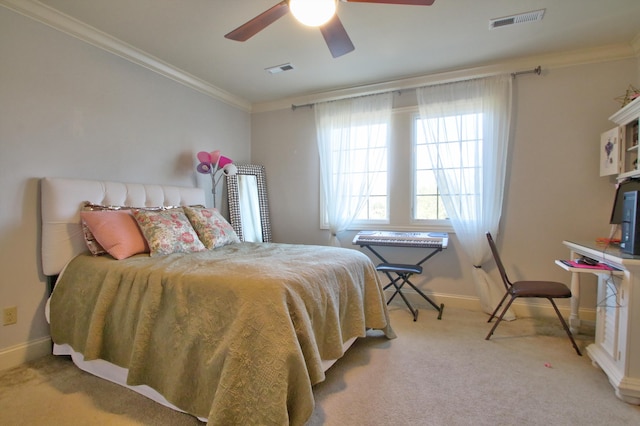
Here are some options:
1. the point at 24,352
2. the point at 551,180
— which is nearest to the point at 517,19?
the point at 551,180

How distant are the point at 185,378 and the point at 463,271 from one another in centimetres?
283

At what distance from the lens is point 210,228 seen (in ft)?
8.97

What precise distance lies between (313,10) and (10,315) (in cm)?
278

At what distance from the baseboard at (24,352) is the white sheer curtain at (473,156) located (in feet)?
11.9

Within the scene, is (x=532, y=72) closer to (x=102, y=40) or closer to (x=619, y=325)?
(x=619, y=325)

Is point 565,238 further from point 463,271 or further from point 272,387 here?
point 272,387

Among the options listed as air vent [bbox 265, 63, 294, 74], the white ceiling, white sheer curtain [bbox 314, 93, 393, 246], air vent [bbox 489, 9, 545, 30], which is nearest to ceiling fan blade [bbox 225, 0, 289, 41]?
the white ceiling

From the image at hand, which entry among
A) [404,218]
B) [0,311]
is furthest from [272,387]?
[404,218]

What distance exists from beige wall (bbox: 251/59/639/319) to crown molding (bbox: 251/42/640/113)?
0.06 m

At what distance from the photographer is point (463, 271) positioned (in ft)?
10.9

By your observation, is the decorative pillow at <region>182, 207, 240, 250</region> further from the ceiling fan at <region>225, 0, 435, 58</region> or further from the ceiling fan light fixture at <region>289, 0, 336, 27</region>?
the ceiling fan light fixture at <region>289, 0, 336, 27</region>

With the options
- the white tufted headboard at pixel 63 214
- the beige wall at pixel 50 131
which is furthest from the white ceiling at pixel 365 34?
the white tufted headboard at pixel 63 214

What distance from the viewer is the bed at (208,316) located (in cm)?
134

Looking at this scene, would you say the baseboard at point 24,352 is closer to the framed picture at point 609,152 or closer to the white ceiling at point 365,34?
the white ceiling at point 365,34
